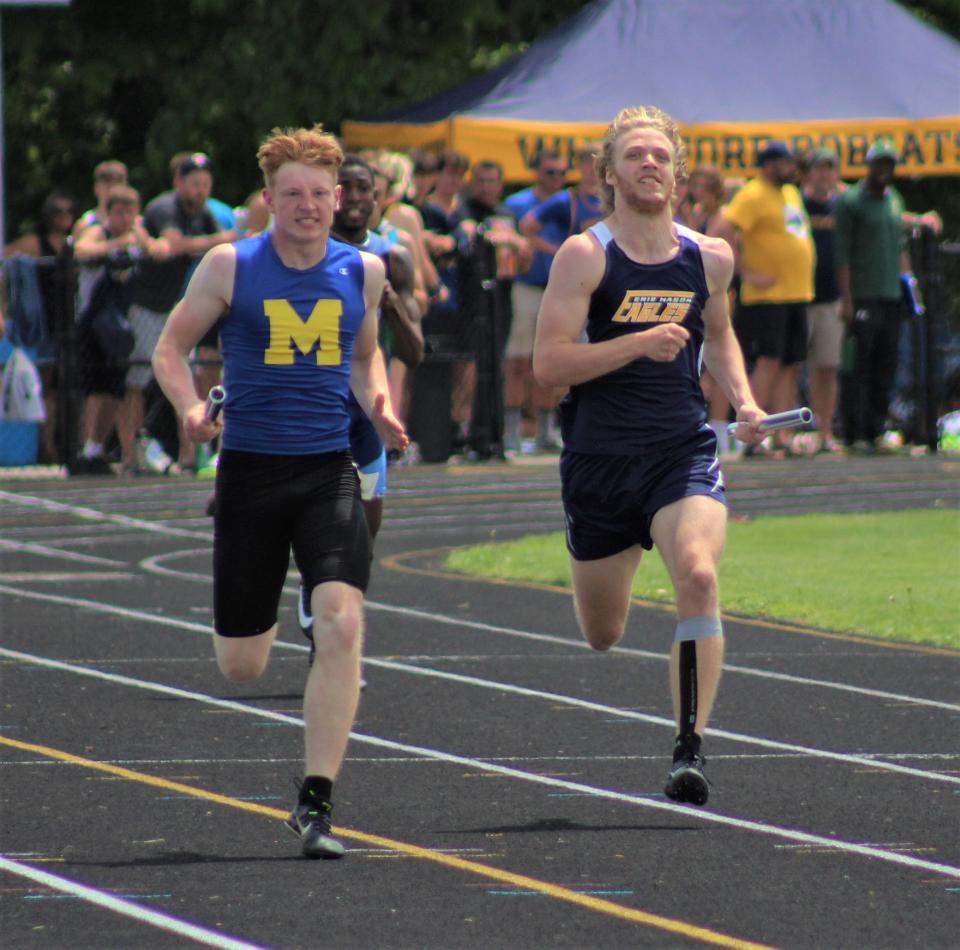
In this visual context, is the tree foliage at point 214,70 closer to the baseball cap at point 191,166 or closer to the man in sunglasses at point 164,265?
the man in sunglasses at point 164,265

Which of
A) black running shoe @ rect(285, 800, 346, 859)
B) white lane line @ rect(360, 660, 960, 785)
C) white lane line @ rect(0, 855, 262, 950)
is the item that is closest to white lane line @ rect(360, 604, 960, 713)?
white lane line @ rect(360, 660, 960, 785)

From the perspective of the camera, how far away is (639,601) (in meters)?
12.6

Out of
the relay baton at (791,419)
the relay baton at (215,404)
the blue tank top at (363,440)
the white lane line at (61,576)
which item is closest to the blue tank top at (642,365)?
the relay baton at (791,419)

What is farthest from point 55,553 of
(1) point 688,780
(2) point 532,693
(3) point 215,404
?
(1) point 688,780

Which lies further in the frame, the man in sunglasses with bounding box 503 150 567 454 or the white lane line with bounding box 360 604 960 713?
the man in sunglasses with bounding box 503 150 567 454

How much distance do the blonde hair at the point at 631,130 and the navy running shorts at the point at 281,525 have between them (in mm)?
1249

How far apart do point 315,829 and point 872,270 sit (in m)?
14.4

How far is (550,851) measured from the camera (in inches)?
259

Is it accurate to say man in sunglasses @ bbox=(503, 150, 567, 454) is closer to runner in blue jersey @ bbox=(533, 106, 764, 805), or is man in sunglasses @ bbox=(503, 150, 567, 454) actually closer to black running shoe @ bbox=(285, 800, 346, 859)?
runner in blue jersey @ bbox=(533, 106, 764, 805)

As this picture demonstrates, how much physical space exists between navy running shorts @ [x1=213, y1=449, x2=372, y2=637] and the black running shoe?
71 centimetres

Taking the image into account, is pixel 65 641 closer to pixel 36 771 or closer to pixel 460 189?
pixel 36 771

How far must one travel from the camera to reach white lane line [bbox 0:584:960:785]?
792 centimetres

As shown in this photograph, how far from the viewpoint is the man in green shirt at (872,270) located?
65.2ft

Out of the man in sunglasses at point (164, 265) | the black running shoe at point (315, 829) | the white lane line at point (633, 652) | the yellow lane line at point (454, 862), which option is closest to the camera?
the yellow lane line at point (454, 862)
